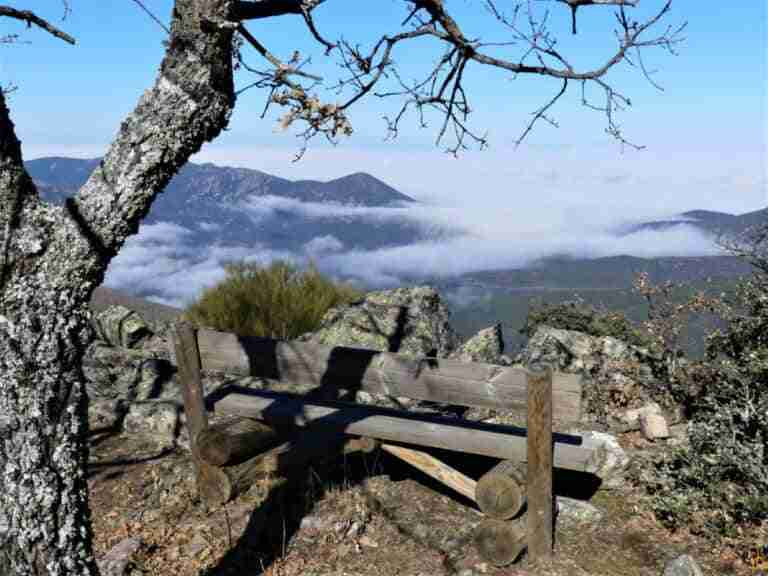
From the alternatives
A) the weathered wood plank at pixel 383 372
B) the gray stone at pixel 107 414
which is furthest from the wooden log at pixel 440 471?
the gray stone at pixel 107 414

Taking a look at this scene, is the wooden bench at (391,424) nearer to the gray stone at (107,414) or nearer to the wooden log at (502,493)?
the wooden log at (502,493)

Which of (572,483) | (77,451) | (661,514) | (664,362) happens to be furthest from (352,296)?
(77,451)

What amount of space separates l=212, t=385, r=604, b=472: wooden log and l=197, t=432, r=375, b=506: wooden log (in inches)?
9.8

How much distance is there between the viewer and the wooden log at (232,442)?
576 centimetres

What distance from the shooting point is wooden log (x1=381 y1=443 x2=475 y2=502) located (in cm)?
569

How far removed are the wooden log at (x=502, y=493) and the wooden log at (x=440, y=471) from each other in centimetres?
53

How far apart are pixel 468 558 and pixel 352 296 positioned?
7.21 metres

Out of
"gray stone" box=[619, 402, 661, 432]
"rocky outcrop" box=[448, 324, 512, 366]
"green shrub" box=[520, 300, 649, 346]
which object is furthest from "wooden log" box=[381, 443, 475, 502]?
"green shrub" box=[520, 300, 649, 346]

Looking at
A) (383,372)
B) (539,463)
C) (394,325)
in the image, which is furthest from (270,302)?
(539,463)

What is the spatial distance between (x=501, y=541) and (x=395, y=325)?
5.33 metres

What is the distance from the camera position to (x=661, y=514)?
5.81m

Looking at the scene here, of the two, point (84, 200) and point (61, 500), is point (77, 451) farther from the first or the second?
point (84, 200)

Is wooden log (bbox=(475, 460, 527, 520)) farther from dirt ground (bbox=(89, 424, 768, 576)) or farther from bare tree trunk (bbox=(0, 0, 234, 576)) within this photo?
bare tree trunk (bbox=(0, 0, 234, 576))

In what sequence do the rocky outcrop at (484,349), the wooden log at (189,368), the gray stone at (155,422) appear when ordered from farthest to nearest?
the rocky outcrop at (484,349) → the gray stone at (155,422) → the wooden log at (189,368)
